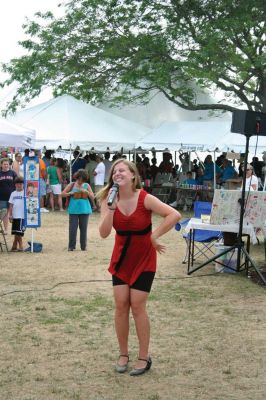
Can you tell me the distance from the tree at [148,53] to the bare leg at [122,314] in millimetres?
14370

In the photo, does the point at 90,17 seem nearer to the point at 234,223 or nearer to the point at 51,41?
the point at 51,41

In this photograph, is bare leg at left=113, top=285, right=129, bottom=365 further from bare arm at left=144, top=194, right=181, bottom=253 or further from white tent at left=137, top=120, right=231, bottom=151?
white tent at left=137, top=120, right=231, bottom=151

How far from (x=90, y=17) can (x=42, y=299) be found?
15.3 metres

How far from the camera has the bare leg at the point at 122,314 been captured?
4801 millimetres

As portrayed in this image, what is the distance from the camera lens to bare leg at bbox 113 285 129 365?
4801 millimetres

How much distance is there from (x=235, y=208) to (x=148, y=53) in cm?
1199

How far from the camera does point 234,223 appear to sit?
29.2 ft

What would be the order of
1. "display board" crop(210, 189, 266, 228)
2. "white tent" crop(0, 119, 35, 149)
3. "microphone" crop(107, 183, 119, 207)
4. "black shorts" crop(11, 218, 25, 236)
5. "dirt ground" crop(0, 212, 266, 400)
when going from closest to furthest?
"microphone" crop(107, 183, 119, 207), "dirt ground" crop(0, 212, 266, 400), "display board" crop(210, 189, 266, 228), "black shorts" crop(11, 218, 25, 236), "white tent" crop(0, 119, 35, 149)

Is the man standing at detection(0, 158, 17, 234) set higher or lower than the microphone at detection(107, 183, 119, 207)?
lower

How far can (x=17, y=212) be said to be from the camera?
11203mm

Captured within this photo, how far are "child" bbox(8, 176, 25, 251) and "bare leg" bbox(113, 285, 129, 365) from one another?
21.1 ft

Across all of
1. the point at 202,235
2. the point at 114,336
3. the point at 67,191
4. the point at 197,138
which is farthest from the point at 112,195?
the point at 197,138

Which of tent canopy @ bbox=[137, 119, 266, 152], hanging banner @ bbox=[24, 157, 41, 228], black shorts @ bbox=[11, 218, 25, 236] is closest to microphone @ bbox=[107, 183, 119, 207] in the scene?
hanging banner @ bbox=[24, 157, 41, 228]

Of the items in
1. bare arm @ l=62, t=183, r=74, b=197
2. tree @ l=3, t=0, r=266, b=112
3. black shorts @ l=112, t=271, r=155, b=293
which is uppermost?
tree @ l=3, t=0, r=266, b=112
